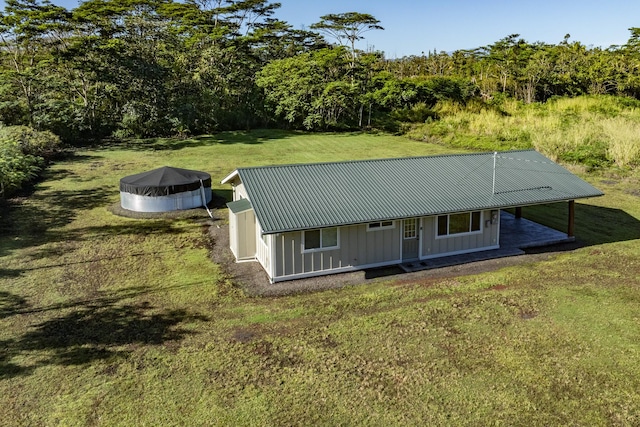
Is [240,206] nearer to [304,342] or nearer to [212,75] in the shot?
[304,342]

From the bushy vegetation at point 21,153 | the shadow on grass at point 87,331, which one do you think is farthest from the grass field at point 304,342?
the bushy vegetation at point 21,153

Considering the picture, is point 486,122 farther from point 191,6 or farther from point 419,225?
point 191,6

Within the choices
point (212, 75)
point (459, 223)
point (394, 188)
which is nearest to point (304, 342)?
point (394, 188)

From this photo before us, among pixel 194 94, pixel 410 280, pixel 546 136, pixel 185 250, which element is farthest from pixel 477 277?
pixel 194 94

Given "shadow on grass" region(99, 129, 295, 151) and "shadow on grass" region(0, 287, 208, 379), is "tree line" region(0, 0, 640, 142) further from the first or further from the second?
"shadow on grass" region(0, 287, 208, 379)

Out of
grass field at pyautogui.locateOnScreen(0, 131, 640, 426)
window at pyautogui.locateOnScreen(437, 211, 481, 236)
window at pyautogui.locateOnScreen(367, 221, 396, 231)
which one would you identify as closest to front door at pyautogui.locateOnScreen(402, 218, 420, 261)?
window at pyautogui.locateOnScreen(367, 221, 396, 231)

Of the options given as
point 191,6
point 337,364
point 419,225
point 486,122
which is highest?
point 191,6
